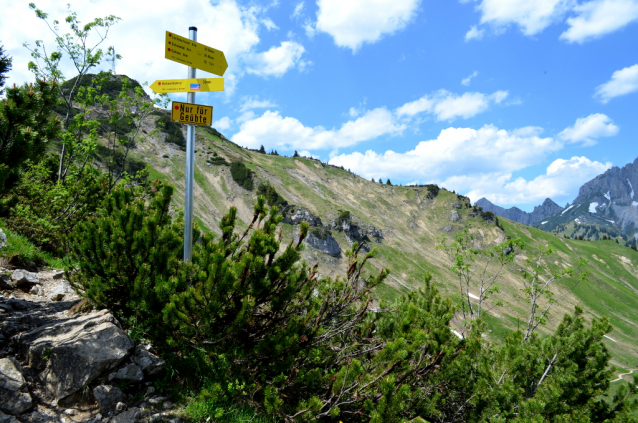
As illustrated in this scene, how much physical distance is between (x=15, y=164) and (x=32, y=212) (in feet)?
26.7

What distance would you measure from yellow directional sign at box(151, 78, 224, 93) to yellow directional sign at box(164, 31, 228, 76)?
28 centimetres

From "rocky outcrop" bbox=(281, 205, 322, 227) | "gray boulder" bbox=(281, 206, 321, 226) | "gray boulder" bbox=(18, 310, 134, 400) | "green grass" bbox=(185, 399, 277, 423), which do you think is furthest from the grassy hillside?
"gray boulder" bbox=(18, 310, 134, 400)

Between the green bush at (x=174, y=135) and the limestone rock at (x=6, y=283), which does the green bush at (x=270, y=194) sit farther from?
the limestone rock at (x=6, y=283)

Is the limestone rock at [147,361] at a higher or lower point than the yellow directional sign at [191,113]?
lower

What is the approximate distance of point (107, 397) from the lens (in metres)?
4.22

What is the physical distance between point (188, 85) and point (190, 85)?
0.03 m

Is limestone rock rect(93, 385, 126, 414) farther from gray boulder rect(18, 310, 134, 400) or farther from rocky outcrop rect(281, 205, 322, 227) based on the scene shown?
rocky outcrop rect(281, 205, 322, 227)

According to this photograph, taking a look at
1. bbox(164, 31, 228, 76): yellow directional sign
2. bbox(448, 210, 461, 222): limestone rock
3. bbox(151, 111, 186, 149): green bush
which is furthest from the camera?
bbox(448, 210, 461, 222): limestone rock

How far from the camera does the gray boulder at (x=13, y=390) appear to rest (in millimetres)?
3807

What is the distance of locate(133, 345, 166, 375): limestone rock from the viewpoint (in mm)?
4805

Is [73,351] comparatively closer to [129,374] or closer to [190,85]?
[129,374]

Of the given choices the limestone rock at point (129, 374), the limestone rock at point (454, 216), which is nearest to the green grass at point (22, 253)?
the limestone rock at point (129, 374)

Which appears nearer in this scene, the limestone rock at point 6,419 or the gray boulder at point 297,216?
the limestone rock at point 6,419

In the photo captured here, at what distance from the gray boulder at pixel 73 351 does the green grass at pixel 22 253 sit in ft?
17.3
